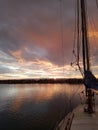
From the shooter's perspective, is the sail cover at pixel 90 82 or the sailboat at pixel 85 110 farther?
the sail cover at pixel 90 82

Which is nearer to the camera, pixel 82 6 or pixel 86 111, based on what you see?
pixel 86 111

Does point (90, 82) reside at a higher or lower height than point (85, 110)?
higher

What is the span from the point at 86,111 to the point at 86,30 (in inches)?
368

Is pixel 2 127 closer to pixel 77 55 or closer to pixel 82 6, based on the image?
pixel 77 55

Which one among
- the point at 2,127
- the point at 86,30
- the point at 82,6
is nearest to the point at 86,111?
the point at 86,30

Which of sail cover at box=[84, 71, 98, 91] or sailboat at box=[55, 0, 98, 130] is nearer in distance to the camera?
sailboat at box=[55, 0, 98, 130]

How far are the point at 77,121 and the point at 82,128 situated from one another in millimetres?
2457

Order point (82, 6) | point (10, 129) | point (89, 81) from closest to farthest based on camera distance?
point (89, 81) → point (82, 6) → point (10, 129)

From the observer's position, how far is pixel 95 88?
19438 mm

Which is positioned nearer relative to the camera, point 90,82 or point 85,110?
point 90,82

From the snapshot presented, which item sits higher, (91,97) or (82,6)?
(82,6)

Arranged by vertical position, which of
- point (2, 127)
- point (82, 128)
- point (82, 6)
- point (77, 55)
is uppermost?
point (82, 6)

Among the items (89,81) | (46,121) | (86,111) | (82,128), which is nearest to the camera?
(82,128)

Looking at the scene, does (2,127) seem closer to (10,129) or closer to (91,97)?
(10,129)
